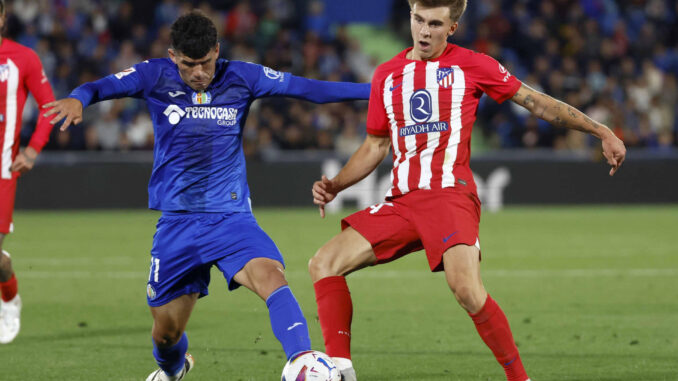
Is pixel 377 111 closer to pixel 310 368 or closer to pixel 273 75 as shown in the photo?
pixel 273 75

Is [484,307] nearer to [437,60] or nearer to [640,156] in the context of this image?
[437,60]

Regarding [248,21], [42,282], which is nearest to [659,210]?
[248,21]

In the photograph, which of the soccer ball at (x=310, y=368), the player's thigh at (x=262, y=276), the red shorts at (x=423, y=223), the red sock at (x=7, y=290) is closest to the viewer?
the soccer ball at (x=310, y=368)

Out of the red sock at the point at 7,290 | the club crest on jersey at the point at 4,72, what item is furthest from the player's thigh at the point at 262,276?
the red sock at the point at 7,290

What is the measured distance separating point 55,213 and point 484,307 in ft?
47.6

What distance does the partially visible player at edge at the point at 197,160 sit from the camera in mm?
4988

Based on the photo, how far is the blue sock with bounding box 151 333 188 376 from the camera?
17.9 feet

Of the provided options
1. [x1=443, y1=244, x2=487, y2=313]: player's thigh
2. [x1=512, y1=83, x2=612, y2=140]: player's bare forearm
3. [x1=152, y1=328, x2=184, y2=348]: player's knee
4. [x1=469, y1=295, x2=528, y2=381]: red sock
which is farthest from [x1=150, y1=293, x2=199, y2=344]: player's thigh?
[x1=512, y1=83, x2=612, y2=140]: player's bare forearm

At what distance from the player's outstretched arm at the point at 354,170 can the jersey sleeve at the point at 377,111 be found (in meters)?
0.05

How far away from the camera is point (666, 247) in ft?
42.4

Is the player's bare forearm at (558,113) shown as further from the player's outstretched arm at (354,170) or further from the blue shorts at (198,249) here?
the blue shorts at (198,249)

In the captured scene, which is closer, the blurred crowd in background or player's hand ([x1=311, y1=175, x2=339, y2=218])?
player's hand ([x1=311, y1=175, x2=339, y2=218])

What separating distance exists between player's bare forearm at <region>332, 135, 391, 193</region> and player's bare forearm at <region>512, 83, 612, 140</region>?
30.1 inches

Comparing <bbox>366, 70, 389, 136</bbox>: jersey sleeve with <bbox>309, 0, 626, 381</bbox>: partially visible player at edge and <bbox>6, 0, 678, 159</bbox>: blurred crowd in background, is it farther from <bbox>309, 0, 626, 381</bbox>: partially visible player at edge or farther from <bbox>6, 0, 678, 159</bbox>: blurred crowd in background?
<bbox>6, 0, 678, 159</bbox>: blurred crowd in background
